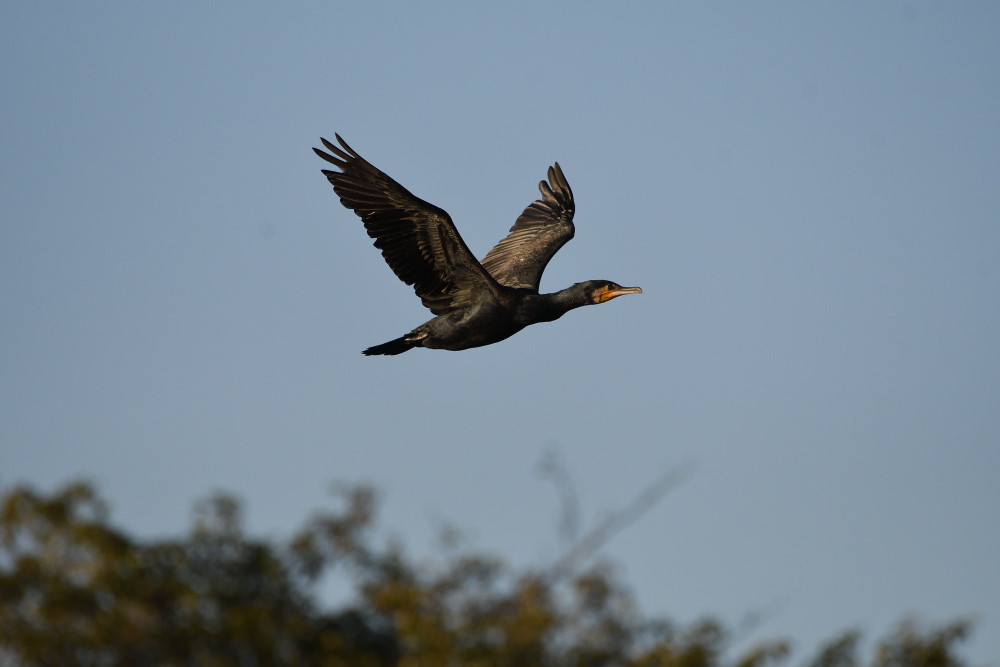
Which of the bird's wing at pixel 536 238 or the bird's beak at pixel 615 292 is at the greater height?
the bird's wing at pixel 536 238

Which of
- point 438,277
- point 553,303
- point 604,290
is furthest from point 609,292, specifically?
point 438,277

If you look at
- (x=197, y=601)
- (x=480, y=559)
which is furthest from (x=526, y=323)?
(x=480, y=559)

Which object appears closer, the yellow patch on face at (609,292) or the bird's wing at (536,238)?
the yellow patch on face at (609,292)

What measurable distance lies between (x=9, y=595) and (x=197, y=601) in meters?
2.66

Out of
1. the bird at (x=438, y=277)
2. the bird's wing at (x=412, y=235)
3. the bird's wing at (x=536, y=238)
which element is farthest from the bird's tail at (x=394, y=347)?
the bird's wing at (x=536, y=238)

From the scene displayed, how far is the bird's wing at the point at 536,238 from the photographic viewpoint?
13.6 m

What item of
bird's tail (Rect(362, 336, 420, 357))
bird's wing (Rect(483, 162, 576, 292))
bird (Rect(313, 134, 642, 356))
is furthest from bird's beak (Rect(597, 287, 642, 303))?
bird's tail (Rect(362, 336, 420, 357))

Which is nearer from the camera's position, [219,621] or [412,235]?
[412,235]

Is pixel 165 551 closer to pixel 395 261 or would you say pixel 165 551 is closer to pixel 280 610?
pixel 280 610

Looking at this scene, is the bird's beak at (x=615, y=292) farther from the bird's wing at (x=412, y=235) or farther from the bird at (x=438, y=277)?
the bird's wing at (x=412, y=235)

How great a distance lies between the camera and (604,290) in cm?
1212

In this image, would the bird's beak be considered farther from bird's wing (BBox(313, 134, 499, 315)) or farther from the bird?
bird's wing (BBox(313, 134, 499, 315))

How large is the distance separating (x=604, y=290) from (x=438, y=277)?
5.34 ft

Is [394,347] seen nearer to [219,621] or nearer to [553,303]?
[553,303]
